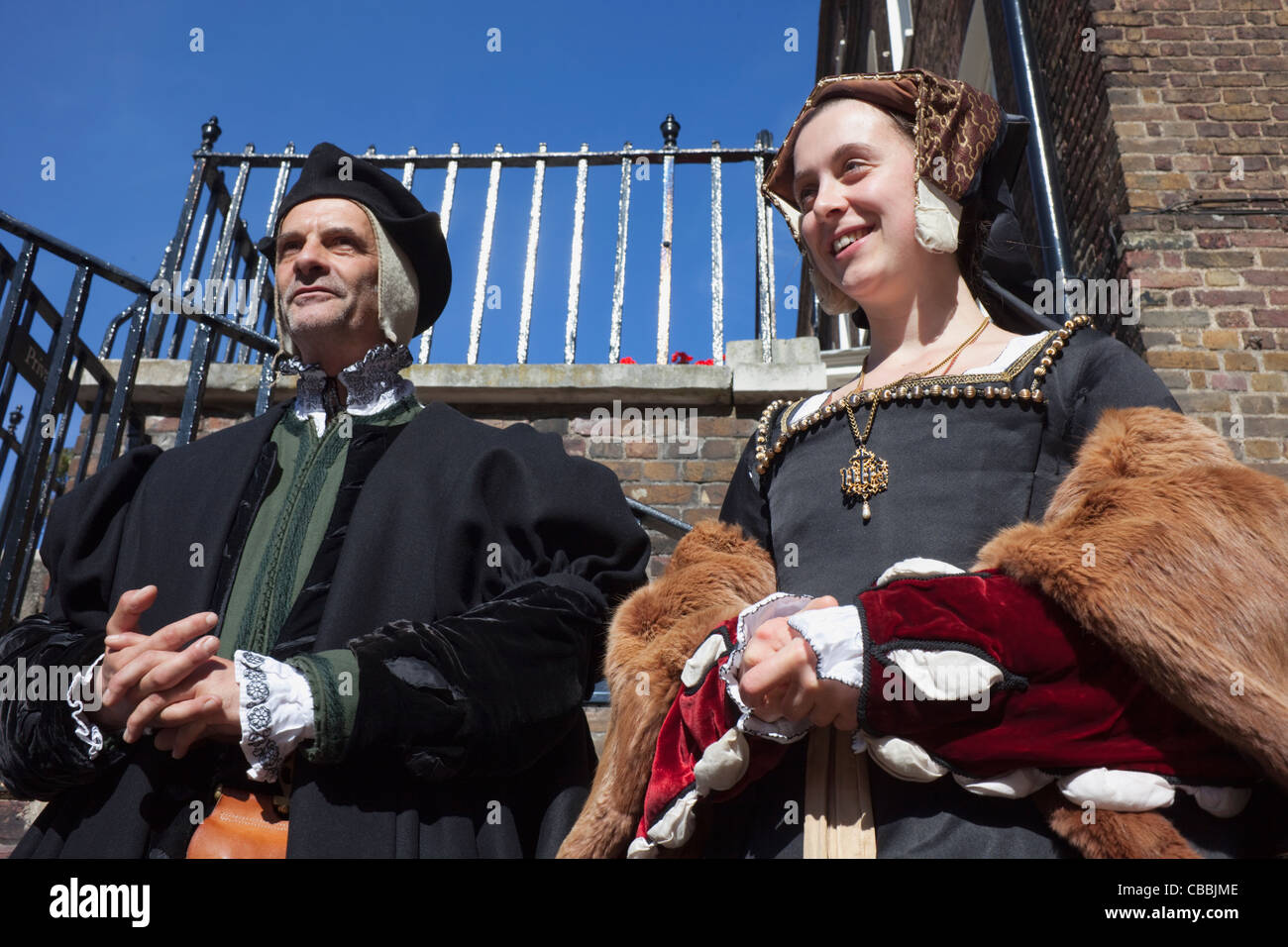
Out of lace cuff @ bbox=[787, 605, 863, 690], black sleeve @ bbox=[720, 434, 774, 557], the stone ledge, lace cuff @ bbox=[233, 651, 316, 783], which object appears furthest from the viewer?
the stone ledge

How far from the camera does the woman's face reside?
1.96 metres

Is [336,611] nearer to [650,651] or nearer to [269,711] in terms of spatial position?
[269,711]

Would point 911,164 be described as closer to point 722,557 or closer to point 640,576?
point 722,557

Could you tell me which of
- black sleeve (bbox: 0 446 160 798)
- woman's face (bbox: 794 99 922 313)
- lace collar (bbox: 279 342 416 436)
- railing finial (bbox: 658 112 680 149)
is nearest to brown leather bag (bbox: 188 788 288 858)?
black sleeve (bbox: 0 446 160 798)

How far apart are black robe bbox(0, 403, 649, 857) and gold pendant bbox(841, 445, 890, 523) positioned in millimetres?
613

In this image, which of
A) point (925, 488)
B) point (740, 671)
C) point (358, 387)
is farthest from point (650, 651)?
point (358, 387)

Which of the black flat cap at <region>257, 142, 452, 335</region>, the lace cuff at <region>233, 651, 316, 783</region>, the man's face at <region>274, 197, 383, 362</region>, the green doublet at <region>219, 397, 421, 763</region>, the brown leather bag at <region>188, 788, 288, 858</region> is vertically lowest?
the brown leather bag at <region>188, 788, 288, 858</region>

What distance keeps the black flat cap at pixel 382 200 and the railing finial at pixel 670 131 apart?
14.4ft

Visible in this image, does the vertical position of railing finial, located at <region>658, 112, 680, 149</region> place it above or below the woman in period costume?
above

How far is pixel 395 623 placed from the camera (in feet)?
6.40

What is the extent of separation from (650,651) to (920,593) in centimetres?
51

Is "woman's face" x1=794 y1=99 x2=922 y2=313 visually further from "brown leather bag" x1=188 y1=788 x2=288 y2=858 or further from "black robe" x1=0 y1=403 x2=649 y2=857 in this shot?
"brown leather bag" x1=188 y1=788 x2=288 y2=858
